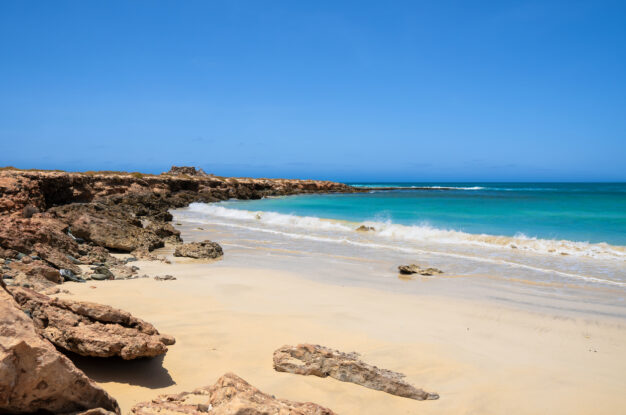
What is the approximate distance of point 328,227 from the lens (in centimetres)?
1905

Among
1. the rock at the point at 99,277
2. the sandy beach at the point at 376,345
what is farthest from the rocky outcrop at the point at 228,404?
the rock at the point at 99,277

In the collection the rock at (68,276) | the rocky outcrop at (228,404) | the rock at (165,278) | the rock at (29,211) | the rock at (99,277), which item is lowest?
the rock at (165,278)

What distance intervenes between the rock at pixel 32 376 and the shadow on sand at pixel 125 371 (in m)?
0.74

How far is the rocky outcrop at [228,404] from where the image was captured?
2.29m

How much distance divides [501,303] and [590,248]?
327 inches

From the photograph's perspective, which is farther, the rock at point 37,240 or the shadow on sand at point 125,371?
the rock at point 37,240

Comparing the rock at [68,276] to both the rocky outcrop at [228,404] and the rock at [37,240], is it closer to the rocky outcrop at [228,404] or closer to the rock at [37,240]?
the rock at [37,240]

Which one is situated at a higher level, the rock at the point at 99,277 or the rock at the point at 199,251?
the rock at the point at 99,277

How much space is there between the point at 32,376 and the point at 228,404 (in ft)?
3.31

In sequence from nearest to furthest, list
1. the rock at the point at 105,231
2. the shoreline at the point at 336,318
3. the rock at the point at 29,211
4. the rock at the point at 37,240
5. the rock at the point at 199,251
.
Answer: the shoreline at the point at 336,318, the rock at the point at 37,240, the rock at the point at 29,211, the rock at the point at 105,231, the rock at the point at 199,251

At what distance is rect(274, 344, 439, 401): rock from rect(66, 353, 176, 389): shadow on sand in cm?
95

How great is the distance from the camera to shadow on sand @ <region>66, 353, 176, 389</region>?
3119 millimetres

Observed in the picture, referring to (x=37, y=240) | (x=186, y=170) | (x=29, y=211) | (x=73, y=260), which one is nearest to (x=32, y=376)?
(x=37, y=240)

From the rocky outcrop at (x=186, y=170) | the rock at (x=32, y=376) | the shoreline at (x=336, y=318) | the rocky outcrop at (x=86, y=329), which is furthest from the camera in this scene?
the rocky outcrop at (x=186, y=170)
